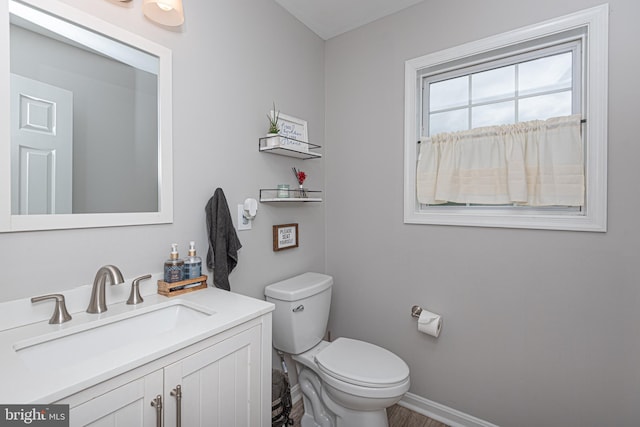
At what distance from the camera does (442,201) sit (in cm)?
177

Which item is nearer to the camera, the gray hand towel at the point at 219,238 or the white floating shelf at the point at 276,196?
the gray hand towel at the point at 219,238

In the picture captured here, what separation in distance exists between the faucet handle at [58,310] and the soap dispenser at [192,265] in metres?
0.40

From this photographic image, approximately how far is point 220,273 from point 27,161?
79 centimetres

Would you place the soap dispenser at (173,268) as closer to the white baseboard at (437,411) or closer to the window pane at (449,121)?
the white baseboard at (437,411)

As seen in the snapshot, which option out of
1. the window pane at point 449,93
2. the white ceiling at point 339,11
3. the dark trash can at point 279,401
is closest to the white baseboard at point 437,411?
the dark trash can at point 279,401

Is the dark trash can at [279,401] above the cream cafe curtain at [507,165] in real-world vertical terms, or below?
below

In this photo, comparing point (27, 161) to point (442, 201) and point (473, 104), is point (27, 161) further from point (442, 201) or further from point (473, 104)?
point (473, 104)

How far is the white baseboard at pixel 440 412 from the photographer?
1.67 metres

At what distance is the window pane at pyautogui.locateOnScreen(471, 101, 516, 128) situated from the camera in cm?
162

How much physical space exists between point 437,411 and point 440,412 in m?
0.02

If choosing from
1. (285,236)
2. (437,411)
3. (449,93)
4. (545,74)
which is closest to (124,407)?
(285,236)

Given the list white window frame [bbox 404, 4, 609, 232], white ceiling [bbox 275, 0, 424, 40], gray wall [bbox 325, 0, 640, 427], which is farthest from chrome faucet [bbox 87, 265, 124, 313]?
white ceiling [bbox 275, 0, 424, 40]

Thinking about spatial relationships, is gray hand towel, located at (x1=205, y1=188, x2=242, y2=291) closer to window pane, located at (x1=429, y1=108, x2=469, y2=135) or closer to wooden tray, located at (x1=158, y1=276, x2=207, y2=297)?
wooden tray, located at (x1=158, y1=276, x2=207, y2=297)

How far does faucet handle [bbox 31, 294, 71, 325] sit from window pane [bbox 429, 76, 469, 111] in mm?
2030
